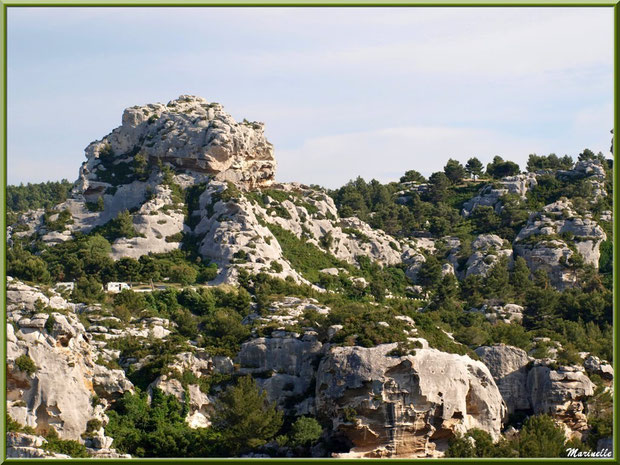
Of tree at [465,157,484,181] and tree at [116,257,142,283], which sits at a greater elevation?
tree at [465,157,484,181]

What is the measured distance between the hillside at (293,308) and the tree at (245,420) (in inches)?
6.3

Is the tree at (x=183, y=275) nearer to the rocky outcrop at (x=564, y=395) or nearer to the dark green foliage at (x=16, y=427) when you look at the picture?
the dark green foliage at (x=16, y=427)

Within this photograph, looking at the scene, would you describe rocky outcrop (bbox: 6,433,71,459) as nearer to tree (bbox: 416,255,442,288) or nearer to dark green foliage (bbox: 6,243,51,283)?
dark green foliage (bbox: 6,243,51,283)

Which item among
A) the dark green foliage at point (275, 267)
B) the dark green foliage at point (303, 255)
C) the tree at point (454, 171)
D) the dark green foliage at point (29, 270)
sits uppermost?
the tree at point (454, 171)

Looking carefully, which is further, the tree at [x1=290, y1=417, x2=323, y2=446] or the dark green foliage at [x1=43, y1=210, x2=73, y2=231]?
the dark green foliage at [x1=43, y1=210, x2=73, y2=231]

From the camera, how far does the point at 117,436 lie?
70312 mm

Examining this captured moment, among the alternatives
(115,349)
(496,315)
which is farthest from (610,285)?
(115,349)

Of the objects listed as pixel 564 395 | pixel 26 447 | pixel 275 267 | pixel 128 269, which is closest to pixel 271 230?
pixel 275 267

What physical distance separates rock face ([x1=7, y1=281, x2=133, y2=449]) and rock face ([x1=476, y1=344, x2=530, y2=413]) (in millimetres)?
30747

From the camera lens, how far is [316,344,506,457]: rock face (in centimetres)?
7000

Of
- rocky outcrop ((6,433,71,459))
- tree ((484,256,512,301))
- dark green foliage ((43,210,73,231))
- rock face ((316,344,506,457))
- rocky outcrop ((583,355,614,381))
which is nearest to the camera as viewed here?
rocky outcrop ((6,433,71,459))

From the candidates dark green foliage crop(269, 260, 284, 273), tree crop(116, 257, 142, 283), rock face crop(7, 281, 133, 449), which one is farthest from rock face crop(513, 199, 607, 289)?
rock face crop(7, 281, 133, 449)

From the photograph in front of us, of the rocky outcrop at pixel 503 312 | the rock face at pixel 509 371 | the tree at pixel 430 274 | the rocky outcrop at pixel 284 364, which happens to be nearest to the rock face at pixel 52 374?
the rocky outcrop at pixel 284 364

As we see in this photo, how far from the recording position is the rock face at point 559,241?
123m
